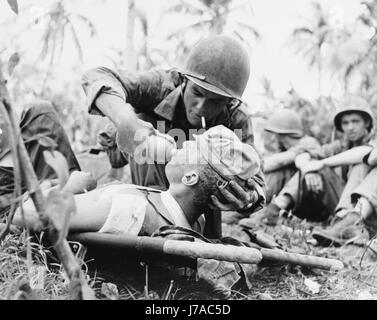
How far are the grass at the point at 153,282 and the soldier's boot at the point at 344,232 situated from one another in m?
0.93

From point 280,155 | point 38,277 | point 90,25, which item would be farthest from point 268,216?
point 90,25

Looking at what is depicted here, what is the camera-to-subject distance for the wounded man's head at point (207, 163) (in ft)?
12.0

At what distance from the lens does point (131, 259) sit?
3369mm

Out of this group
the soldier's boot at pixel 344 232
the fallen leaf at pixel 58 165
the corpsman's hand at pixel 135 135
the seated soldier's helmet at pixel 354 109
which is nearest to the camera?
the fallen leaf at pixel 58 165

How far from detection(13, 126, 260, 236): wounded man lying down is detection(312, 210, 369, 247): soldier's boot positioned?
7.21ft

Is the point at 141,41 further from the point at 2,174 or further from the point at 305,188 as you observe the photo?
the point at 2,174

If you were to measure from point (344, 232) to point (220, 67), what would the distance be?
2.57 meters

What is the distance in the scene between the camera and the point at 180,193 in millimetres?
3701

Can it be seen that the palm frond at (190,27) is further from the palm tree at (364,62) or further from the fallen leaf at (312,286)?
the fallen leaf at (312,286)

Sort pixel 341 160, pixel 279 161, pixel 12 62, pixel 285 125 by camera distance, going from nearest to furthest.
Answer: pixel 12 62 → pixel 341 160 → pixel 279 161 → pixel 285 125

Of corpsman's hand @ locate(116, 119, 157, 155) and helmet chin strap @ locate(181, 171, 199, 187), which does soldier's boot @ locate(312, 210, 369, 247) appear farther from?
corpsman's hand @ locate(116, 119, 157, 155)

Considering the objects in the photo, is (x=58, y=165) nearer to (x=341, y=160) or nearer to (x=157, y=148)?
(x=157, y=148)

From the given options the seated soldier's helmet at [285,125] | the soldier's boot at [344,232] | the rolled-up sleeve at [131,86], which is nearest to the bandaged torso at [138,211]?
the rolled-up sleeve at [131,86]

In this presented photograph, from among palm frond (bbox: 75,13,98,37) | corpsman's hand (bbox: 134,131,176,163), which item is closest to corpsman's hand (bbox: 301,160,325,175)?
corpsman's hand (bbox: 134,131,176,163)
